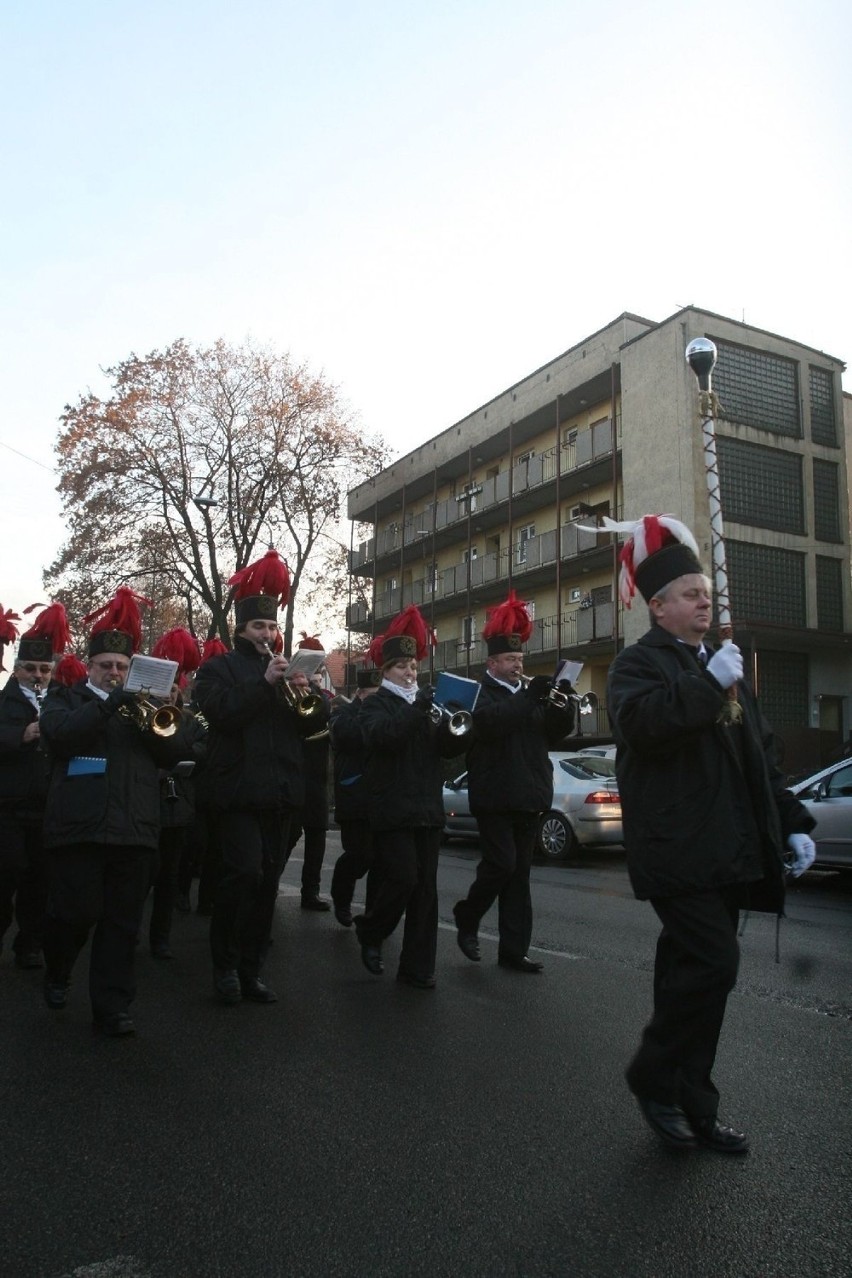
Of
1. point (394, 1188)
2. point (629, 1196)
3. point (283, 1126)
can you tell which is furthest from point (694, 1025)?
point (283, 1126)

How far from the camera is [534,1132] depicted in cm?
359

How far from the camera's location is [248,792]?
5570 millimetres

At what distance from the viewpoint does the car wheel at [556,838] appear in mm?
14559

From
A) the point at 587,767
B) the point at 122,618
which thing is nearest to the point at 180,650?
the point at 122,618

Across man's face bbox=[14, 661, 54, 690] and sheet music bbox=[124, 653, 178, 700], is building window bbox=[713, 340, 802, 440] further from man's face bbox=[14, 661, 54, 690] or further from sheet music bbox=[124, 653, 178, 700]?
sheet music bbox=[124, 653, 178, 700]

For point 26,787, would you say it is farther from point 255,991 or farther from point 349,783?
point 349,783

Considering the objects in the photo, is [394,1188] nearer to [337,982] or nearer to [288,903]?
[337,982]

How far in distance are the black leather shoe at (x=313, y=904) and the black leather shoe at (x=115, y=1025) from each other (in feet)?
14.5

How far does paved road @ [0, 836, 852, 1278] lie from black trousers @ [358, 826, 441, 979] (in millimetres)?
222

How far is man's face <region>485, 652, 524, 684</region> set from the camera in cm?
677

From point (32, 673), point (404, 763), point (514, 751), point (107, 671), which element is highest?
point (32, 673)

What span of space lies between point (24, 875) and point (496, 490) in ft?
109

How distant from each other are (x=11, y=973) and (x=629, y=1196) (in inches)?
180

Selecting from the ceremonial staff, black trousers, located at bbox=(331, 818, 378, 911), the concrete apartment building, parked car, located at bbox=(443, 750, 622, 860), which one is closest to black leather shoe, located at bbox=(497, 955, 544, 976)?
black trousers, located at bbox=(331, 818, 378, 911)
